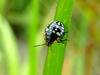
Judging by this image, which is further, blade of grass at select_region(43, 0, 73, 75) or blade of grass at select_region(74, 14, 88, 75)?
blade of grass at select_region(74, 14, 88, 75)

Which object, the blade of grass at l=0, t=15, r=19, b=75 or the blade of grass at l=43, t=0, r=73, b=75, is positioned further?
the blade of grass at l=0, t=15, r=19, b=75

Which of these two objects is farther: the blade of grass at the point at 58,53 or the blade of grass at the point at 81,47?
the blade of grass at the point at 81,47

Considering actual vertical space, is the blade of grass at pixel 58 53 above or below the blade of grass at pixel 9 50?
above

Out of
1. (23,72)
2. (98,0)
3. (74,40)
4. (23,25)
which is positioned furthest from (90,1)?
(23,25)

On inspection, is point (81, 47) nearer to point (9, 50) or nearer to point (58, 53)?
point (9, 50)

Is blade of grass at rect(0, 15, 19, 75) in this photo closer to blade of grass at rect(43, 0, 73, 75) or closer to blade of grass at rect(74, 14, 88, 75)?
blade of grass at rect(74, 14, 88, 75)

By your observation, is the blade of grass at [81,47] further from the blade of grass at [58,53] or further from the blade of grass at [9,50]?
the blade of grass at [58,53]

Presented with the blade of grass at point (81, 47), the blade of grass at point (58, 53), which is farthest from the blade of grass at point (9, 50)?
the blade of grass at point (58, 53)

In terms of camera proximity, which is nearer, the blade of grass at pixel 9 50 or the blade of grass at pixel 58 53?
the blade of grass at pixel 58 53

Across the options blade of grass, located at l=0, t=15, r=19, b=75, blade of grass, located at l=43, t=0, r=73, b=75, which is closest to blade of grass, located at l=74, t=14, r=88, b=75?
blade of grass, located at l=0, t=15, r=19, b=75

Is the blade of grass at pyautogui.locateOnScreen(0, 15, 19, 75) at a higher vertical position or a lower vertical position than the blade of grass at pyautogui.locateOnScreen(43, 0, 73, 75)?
lower

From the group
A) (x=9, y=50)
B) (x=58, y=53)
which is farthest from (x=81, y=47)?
(x=58, y=53)

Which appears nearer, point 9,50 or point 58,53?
point 58,53
